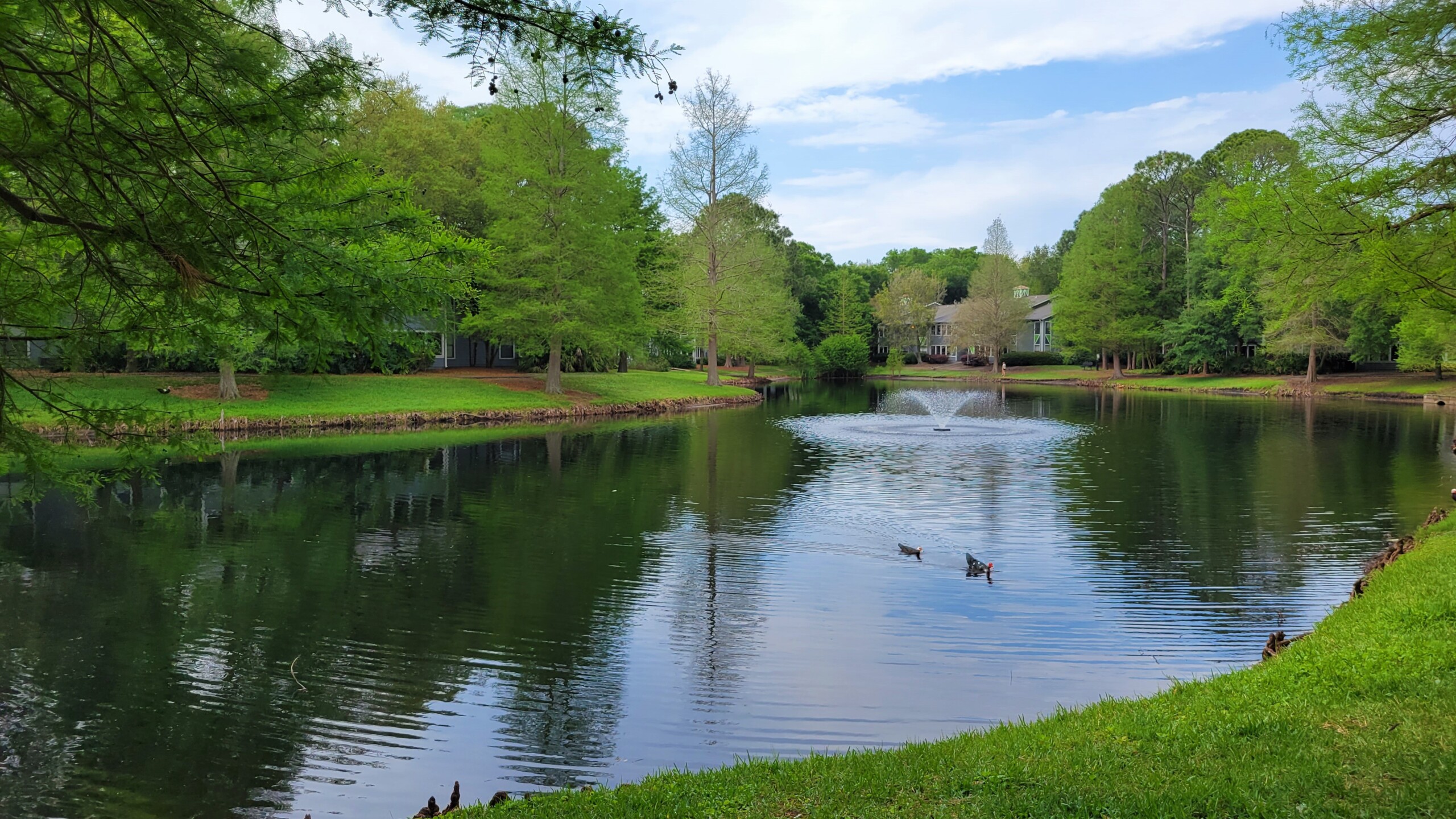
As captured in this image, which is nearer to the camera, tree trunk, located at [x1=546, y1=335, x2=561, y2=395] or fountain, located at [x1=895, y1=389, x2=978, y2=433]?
fountain, located at [x1=895, y1=389, x2=978, y2=433]

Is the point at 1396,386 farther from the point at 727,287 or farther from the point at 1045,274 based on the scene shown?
the point at 1045,274

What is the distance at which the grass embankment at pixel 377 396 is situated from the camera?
2891 centimetres

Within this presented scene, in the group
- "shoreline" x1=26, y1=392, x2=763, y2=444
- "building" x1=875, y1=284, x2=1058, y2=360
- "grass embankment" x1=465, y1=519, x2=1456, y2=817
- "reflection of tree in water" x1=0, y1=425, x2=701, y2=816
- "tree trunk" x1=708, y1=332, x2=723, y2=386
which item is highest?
"building" x1=875, y1=284, x2=1058, y2=360

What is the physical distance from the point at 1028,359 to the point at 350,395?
65355 mm

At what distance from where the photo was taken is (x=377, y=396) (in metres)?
34.2

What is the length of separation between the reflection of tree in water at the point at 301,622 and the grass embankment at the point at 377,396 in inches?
350

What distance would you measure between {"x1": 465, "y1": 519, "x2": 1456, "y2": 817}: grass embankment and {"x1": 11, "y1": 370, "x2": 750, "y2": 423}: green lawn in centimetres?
2228

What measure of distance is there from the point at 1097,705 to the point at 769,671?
3005mm

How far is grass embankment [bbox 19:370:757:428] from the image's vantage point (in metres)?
28.9

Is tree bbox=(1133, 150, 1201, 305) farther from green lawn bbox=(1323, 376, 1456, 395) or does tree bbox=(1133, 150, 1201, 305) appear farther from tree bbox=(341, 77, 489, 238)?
tree bbox=(341, 77, 489, 238)

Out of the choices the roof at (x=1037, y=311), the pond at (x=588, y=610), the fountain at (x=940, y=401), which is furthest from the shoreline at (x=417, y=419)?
the roof at (x=1037, y=311)

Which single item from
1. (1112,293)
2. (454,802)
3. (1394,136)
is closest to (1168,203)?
(1112,293)

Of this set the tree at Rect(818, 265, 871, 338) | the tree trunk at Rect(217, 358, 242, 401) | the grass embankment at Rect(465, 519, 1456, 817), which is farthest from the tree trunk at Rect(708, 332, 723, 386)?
the grass embankment at Rect(465, 519, 1456, 817)

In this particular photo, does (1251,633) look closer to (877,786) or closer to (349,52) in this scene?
(877,786)
